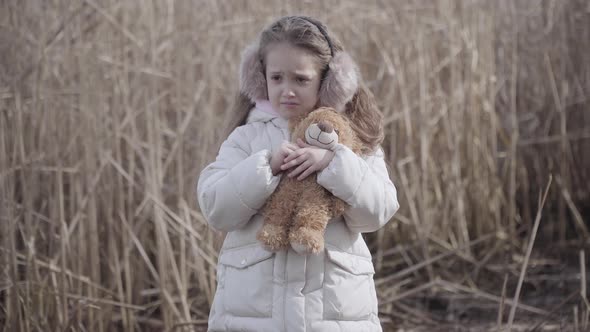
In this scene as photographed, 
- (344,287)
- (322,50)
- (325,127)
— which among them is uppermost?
(322,50)

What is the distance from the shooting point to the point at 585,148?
14.9 ft

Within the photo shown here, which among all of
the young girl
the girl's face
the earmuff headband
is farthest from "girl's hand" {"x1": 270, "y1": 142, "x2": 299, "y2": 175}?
the earmuff headband

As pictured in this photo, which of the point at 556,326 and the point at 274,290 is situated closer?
the point at 274,290

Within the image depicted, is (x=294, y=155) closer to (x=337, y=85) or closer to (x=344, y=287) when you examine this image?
(x=337, y=85)

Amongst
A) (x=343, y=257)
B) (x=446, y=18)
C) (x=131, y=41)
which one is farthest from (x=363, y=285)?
(x=446, y=18)

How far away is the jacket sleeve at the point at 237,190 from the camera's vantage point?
1.84 meters

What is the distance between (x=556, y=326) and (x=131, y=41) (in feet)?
6.35

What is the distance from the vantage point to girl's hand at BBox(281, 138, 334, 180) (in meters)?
1.83

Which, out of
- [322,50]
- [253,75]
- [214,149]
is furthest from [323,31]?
[214,149]

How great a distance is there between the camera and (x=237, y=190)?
1.86m

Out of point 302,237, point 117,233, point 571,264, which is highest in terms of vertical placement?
point 302,237

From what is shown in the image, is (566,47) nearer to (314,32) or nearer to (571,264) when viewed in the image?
(571,264)

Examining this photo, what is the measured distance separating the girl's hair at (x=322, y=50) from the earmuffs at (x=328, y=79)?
0.5 inches

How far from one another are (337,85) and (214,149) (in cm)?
50
